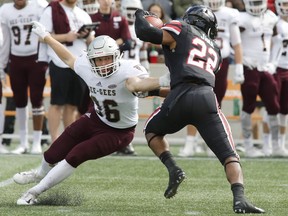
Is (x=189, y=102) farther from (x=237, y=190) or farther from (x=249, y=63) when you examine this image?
(x=249, y=63)

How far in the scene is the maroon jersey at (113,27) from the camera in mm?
10391

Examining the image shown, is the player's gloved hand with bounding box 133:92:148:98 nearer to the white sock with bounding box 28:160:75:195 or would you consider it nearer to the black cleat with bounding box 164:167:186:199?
the black cleat with bounding box 164:167:186:199

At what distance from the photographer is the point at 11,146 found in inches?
469

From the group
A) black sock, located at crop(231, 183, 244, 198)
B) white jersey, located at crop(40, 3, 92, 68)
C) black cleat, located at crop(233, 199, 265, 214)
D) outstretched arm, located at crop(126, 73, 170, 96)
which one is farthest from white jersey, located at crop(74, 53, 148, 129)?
white jersey, located at crop(40, 3, 92, 68)

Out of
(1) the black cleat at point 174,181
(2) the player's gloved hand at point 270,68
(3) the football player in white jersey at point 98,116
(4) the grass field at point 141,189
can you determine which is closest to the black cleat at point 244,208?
(4) the grass field at point 141,189

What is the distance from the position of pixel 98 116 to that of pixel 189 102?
34.2 inches

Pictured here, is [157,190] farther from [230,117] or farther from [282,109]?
[230,117]

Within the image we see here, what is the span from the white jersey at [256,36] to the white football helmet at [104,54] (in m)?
4.27

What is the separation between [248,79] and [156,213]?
4.62 metres

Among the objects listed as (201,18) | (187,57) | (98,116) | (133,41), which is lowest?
(133,41)

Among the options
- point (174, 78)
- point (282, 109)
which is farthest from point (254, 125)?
point (174, 78)

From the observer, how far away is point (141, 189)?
7418mm

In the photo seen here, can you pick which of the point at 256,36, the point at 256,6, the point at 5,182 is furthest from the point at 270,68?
the point at 5,182

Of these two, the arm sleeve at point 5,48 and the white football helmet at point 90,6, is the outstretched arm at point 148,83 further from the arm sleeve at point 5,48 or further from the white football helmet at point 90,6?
the white football helmet at point 90,6
